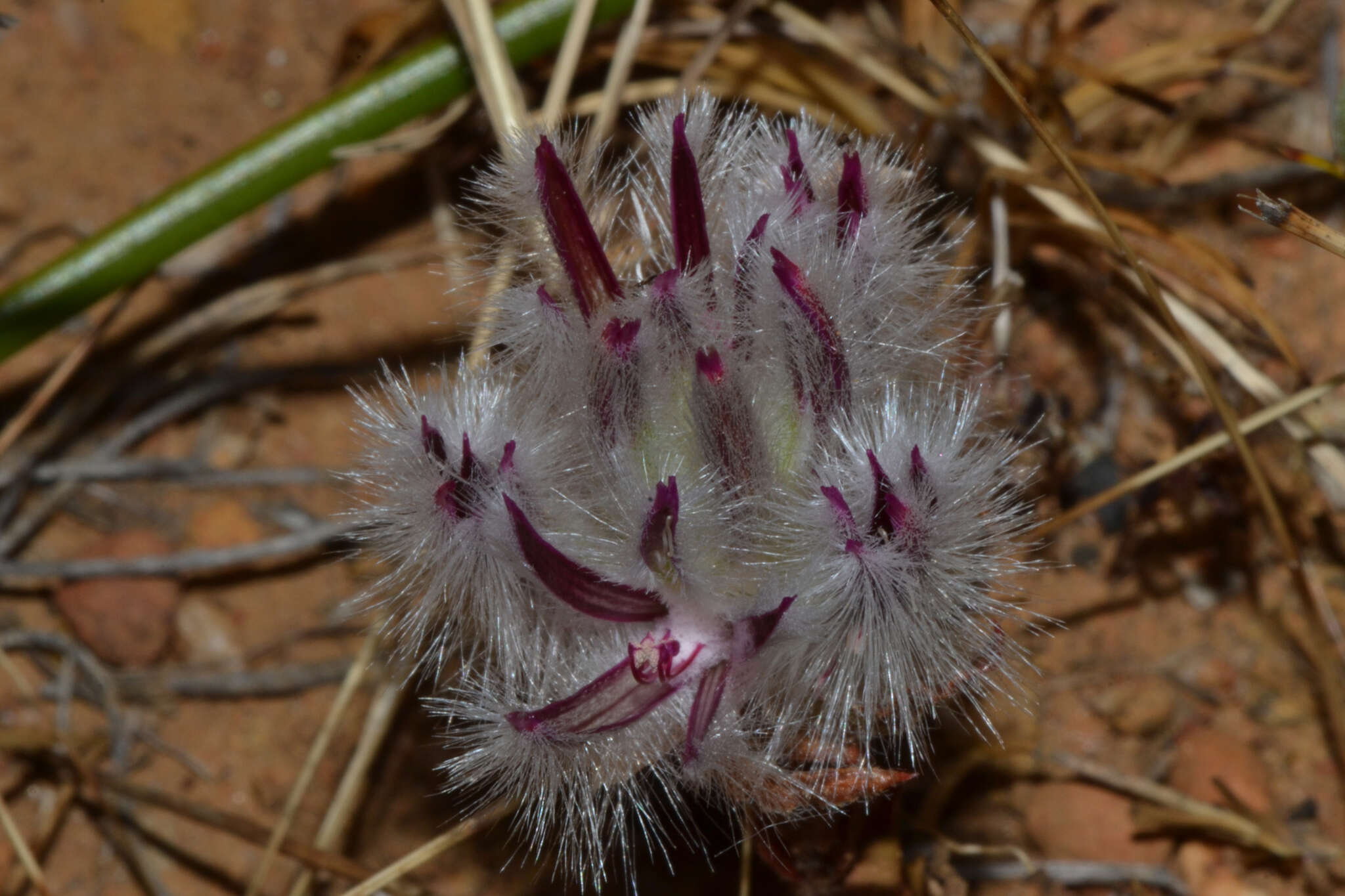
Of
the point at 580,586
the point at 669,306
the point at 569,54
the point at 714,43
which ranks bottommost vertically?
the point at 580,586

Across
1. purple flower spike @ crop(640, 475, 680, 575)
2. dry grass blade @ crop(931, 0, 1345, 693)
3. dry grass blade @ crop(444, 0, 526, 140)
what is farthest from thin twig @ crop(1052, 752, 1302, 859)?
dry grass blade @ crop(444, 0, 526, 140)

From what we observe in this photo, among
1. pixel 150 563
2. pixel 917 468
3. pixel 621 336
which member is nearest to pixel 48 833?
pixel 150 563

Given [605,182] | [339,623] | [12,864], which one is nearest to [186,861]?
[12,864]

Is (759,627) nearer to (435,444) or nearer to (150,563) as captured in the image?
(435,444)

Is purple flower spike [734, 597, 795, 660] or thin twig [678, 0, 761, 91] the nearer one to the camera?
purple flower spike [734, 597, 795, 660]

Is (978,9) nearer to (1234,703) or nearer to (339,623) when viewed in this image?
(1234,703)

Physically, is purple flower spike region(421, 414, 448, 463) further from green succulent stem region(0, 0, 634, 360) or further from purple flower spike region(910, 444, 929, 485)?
green succulent stem region(0, 0, 634, 360)
